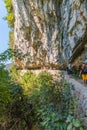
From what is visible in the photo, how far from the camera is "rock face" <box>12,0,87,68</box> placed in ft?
64.6

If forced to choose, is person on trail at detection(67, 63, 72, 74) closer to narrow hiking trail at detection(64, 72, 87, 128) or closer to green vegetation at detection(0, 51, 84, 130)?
green vegetation at detection(0, 51, 84, 130)

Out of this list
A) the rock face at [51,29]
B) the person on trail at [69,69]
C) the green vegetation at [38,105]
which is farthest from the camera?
the person on trail at [69,69]

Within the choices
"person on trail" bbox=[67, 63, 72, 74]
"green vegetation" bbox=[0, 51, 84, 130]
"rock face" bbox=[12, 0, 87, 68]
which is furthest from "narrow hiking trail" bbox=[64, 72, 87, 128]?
"person on trail" bbox=[67, 63, 72, 74]

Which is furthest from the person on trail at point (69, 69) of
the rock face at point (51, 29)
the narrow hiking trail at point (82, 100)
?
the narrow hiking trail at point (82, 100)

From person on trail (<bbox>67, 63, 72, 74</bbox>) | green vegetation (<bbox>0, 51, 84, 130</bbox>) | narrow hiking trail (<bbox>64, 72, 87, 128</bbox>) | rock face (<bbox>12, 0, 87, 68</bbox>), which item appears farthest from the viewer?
person on trail (<bbox>67, 63, 72, 74</bbox>)

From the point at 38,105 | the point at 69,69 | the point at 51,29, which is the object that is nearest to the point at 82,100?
the point at 38,105

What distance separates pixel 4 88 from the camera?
1541 centimetres

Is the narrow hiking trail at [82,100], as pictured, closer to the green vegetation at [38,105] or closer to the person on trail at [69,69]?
the green vegetation at [38,105]

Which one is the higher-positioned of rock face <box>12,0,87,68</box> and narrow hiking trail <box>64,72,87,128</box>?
rock face <box>12,0,87,68</box>

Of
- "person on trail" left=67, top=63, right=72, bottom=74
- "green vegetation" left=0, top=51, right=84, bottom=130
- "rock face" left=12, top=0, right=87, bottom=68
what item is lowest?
"green vegetation" left=0, top=51, right=84, bottom=130

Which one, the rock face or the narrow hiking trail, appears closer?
the narrow hiking trail

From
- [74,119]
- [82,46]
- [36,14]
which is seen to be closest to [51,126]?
[74,119]

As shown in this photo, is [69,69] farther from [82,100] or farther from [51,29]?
[82,100]

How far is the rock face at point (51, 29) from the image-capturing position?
776 inches
